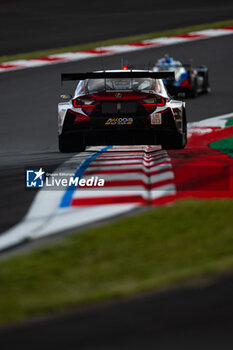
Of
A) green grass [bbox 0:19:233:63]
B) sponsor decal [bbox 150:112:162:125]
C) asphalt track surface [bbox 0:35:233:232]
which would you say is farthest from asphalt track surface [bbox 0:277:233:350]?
green grass [bbox 0:19:233:63]

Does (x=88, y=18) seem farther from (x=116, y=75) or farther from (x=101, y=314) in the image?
(x=101, y=314)

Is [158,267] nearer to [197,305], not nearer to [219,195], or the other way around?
[197,305]

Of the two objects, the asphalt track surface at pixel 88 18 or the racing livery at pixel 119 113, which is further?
the asphalt track surface at pixel 88 18

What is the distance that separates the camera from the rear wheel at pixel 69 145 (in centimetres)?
1136

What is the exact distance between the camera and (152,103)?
36.8 ft

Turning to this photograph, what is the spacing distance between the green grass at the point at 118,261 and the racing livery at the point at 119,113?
4.37 m

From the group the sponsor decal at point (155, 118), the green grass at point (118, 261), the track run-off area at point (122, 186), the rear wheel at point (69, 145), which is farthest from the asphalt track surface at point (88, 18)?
the green grass at point (118, 261)

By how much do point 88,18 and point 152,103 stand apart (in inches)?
789

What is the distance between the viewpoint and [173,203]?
716 centimetres

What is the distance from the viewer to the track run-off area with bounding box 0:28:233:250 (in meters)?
7.10

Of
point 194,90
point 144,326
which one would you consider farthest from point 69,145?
point 194,90

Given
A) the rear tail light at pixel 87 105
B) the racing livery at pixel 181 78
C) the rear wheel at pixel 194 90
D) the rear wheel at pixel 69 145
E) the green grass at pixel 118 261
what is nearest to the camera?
the green grass at pixel 118 261

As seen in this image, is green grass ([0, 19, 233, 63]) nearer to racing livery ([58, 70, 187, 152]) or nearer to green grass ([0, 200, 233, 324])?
racing livery ([58, 70, 187, 152])

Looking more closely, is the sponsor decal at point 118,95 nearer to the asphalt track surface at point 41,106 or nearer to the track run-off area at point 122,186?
the track run-off area at point 122,186
